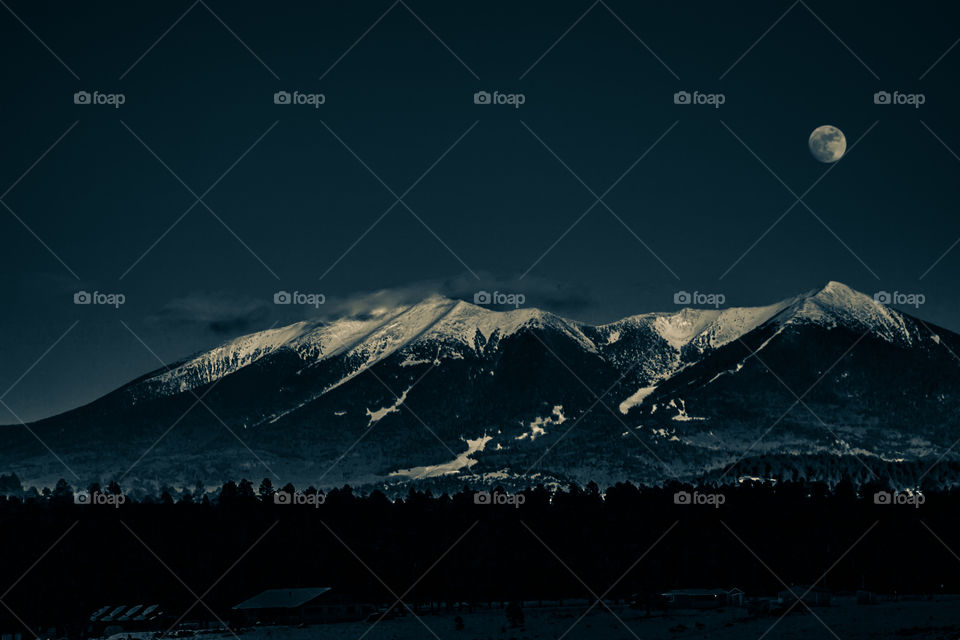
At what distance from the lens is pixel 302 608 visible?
139m

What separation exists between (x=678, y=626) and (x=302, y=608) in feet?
159

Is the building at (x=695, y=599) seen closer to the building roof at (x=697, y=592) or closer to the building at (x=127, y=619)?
the building roof at (x=697, y=592)

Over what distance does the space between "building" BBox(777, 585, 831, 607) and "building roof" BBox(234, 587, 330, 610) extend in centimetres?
5439

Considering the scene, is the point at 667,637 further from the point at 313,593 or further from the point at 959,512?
the point at 959,512

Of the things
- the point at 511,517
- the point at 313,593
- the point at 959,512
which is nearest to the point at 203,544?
the point at 313,593

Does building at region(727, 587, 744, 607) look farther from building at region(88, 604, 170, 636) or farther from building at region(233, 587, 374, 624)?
building at region(88, 604, 170, 636)

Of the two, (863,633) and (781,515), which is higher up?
(781,515)

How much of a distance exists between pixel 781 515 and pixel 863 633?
83558mm

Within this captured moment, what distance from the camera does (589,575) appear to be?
157m

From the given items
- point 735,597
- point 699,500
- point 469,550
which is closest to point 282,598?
point 469,550

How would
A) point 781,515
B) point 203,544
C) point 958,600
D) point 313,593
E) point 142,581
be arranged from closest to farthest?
1. point 958,600
2. point 313,593
3. point 142,581
4. point 203,544
5. point 781,515

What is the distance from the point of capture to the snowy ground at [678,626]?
102 m

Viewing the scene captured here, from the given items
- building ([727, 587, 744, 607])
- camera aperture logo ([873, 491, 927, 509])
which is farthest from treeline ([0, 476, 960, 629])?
building ([727, 587, 744, 607])

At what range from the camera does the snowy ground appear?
102 m
